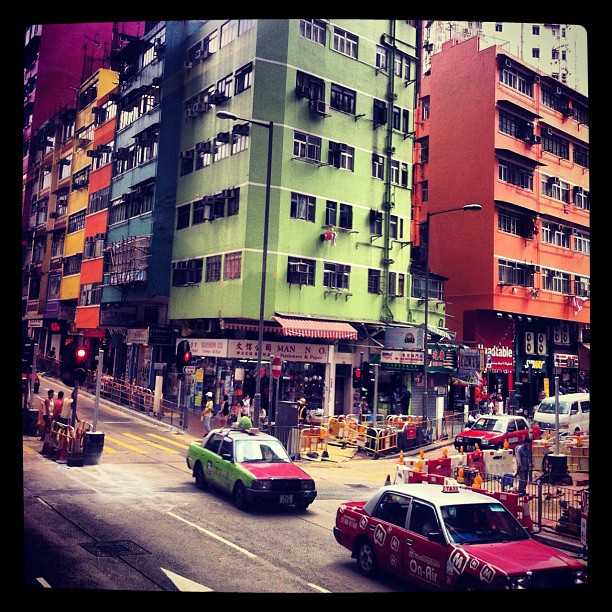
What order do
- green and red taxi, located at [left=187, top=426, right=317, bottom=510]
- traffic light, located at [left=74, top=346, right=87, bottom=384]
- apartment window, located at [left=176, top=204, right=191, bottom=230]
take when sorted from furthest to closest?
apartment window, located at [left=176, top=204, right=191, bottom=230], traffic light, located at [left=74, top=346, right=87, bottom=384], green and red taxi, located at [left=187, top=426, right=317, bottom=510]

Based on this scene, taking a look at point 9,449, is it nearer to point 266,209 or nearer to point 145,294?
point 145,294

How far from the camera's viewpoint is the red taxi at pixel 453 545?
778 cm

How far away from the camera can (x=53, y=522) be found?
32.1 ft

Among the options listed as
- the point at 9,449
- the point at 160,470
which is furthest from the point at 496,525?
the point at 9,449

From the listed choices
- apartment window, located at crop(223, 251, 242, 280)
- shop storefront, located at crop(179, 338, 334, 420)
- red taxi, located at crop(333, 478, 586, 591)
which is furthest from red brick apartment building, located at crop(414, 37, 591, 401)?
apartment window, located at crop(223, 251, 242, 280)

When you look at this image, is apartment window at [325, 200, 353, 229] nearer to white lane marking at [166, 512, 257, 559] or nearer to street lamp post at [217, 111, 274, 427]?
street lamp post at [217, 111, 274, 427]

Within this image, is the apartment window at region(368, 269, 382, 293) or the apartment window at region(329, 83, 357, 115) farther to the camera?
the apartment window at region(368, 269, 382, 293)

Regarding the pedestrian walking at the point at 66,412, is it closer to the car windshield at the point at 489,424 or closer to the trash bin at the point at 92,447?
the trash bin at the point at 92,447

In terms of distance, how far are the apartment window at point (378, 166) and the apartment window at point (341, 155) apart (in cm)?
67

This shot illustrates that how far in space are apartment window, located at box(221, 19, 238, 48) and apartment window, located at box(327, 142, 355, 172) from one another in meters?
2.79

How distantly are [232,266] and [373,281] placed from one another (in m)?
3.59

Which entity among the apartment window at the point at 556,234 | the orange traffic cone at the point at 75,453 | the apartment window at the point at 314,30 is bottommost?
the orange traffic cone at the point at 75,453

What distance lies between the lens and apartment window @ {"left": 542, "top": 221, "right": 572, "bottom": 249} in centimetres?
1308

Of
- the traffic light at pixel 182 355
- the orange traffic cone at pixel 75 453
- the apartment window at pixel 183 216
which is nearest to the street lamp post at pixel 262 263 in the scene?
the traffic light at pixel 182 355
